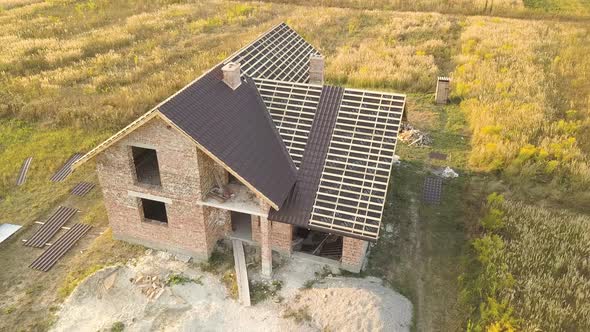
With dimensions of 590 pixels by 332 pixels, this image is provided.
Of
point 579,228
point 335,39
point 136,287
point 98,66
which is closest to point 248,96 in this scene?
point 136,287

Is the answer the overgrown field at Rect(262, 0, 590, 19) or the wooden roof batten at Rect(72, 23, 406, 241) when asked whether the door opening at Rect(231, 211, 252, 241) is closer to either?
the wooden roof batten at Rect(72, 23, 406, 241)

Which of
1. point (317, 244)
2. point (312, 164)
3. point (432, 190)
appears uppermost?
point (312, 164)

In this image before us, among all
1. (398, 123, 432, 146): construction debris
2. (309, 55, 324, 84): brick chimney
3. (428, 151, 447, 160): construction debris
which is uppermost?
(309, 55, 324, 84): brick chimney

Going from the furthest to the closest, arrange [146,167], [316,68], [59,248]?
[316,68] < [59,248] < [146,167]

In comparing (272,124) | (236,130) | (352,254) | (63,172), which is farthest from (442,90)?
(63,172)

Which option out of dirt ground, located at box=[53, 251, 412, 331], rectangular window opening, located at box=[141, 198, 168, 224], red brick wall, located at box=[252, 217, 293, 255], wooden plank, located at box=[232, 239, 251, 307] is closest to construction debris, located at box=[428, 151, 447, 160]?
dirt ground, located at box=[53, 251, 412, 331]

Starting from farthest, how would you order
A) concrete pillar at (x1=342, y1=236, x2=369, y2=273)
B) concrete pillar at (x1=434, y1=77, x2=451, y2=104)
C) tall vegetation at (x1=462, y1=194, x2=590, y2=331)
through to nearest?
concrete pillar at (x1=434, y1=77, x2=451, y2=104), concrete pillar at (x1=342, y1=236, x2=369, y2=273), tall vegetation at (x1=462, y1=194, x2=590, y2=331)

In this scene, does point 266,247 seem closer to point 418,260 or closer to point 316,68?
point 418,260

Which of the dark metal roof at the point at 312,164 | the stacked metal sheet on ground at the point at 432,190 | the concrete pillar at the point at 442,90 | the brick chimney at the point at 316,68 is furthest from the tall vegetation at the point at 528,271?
the concrete pillar at the point at 442,90
